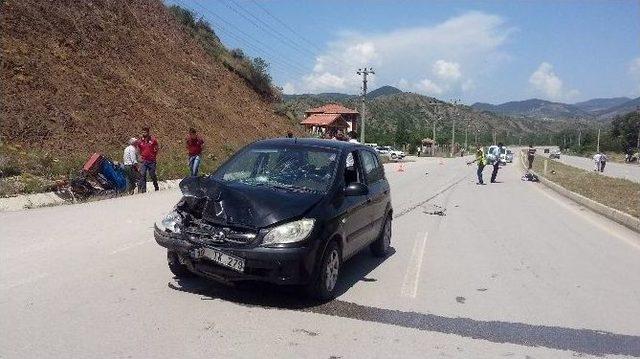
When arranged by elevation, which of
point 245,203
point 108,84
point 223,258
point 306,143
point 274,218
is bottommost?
point 223,258

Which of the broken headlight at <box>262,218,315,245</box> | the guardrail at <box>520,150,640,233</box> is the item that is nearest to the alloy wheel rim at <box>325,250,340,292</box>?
the broken headlight at <box>262,218,315,245</box>

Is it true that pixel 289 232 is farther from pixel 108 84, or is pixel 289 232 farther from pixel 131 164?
pixel 108 84

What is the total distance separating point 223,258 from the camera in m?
5.16

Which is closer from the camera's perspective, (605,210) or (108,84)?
(605,210)

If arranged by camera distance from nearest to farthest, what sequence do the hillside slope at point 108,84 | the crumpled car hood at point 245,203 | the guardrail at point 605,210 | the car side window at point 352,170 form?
1. the crumpled car hood at point 245,203
2. the car side window at point 352,170
3. the guardrail at point 605,210
4. the hillside slope at point 108,84

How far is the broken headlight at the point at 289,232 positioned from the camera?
513 cm

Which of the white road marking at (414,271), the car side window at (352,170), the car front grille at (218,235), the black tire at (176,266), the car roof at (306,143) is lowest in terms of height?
the white road marking at (414,271)

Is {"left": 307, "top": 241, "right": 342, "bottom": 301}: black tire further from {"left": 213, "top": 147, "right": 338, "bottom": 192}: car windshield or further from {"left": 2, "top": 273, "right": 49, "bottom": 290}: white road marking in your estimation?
{"left": 2, "top": 273, "right": 49, "bottom": 290}: white road marking

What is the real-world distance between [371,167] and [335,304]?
2.67 metres

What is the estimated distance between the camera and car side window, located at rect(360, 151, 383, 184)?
7.43m

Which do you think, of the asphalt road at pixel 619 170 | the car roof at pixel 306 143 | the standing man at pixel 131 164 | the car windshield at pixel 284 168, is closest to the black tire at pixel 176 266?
the car windshield at pixel 284 168

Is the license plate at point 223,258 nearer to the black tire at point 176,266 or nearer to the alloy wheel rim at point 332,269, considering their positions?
the black tire at point 176,266

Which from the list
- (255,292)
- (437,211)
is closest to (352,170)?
(255,292)

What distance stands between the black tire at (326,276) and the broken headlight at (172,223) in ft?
4.79
